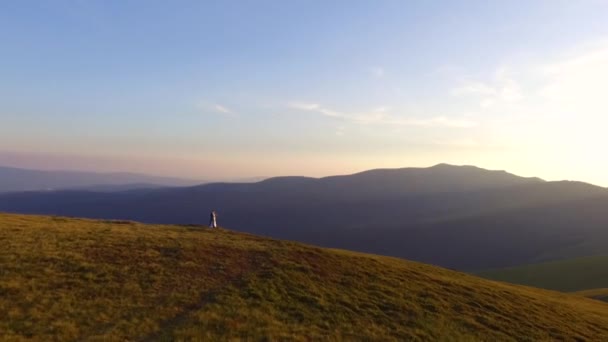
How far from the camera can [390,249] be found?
579ft

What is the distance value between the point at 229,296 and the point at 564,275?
79.0 meters

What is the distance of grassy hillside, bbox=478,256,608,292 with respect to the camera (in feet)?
231

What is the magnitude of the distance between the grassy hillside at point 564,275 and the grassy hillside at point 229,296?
149ft

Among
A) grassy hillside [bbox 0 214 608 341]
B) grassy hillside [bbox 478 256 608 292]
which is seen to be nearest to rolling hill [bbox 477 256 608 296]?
grassy hillside [bbox 478 256 608 292]

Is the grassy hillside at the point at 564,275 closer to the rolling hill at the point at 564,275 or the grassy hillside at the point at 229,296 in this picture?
the rolling hill at the point at 564,275

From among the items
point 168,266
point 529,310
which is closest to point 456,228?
point 529,310

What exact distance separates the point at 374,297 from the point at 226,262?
32.3 ft

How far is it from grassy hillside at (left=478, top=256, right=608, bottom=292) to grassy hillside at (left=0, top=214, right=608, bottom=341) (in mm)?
45277

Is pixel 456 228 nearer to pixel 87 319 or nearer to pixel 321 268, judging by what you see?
pixel 321 268

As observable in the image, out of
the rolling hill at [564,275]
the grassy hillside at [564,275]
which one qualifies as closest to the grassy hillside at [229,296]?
the rolling hill at [564,275]

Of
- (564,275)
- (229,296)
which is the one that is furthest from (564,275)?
(229,296)

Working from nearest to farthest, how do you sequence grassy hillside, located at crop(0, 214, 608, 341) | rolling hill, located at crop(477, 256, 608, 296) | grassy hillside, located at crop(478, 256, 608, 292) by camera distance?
grassy hillside, located at crop(0, 214, 608, 341) < rolling hill, located at crop(477, 256, 608, 296) < grassy hillside, located at crop(478, 256, 608, 292)

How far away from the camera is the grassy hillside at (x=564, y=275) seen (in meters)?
70.3

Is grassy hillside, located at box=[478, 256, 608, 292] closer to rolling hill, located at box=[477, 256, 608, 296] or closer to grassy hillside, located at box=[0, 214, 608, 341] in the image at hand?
rolling hill, located at box=[477, 256, 608, 296]
